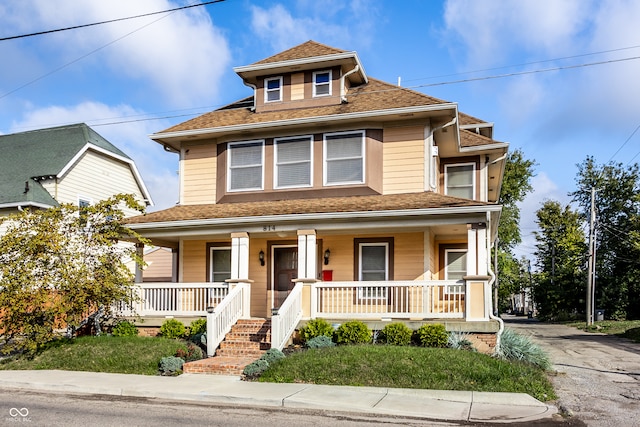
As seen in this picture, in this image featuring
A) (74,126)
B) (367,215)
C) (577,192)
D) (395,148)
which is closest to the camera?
(367,215)

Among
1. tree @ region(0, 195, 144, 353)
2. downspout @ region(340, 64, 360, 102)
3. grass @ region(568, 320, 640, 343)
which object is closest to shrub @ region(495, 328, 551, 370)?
downspout @ region(340, 64, 360, 102)

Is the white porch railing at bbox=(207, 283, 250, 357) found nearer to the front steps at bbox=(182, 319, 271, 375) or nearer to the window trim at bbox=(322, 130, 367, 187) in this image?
the front steps at bbox=(182, 319, 271, 375)

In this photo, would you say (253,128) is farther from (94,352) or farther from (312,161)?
(94,352)

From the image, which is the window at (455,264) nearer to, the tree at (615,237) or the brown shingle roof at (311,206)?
the brown shingle roof at (311,206)

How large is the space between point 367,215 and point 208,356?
5395 millimetres

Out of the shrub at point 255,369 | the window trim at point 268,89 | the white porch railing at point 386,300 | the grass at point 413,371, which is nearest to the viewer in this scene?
the grass at point 413,371

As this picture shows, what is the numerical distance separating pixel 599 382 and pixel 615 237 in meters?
34.0

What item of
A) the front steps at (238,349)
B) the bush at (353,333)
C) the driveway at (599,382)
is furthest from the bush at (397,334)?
the driveway at (599,382)

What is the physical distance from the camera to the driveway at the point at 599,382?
10008 millimetres

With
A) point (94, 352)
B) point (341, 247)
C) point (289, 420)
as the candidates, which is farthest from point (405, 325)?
point (94, 352)

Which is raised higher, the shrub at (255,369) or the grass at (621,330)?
the shrub at (255,369)

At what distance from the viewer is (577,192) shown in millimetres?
51156

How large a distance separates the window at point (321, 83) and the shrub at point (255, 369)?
385 inches

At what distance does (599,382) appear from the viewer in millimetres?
13328
